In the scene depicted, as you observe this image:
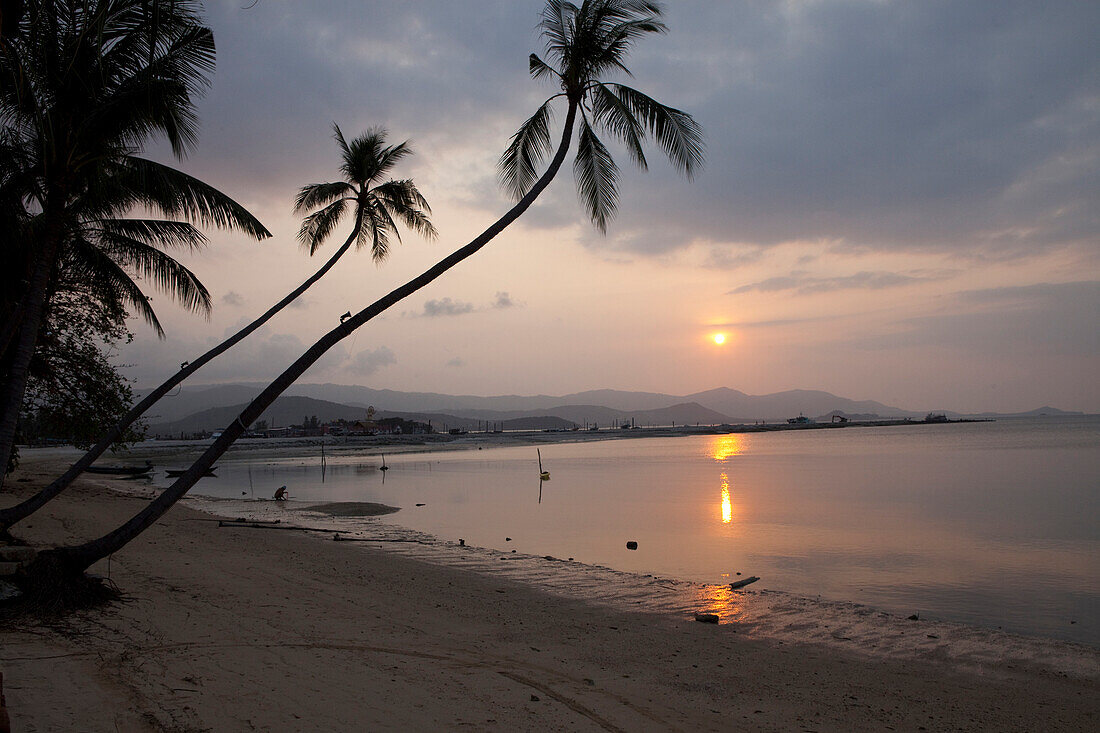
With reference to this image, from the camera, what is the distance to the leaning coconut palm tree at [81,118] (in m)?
6.95

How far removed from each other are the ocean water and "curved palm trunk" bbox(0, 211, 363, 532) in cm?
803

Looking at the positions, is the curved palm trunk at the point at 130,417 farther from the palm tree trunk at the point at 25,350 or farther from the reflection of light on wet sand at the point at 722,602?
the reflection of light on wet sand at the point at 722,602

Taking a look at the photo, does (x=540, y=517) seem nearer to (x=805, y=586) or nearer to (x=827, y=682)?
(x=805, y=586)

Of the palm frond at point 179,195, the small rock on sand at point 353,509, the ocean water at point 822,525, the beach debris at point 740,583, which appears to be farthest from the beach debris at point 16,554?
the small rock on sand at point 353,509

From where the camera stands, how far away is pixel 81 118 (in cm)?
766

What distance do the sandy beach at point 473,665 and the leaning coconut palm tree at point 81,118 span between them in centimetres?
283

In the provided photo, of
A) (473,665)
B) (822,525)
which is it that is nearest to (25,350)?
(473,665)

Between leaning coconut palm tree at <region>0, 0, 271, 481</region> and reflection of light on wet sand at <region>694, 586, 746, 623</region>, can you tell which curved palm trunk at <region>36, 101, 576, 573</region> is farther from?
reflection of light on wet sand at <region>694, 586, 746, 623</region>

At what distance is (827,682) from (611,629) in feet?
9.08

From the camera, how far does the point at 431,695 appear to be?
18.1 feet

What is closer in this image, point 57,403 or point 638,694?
point 638,694

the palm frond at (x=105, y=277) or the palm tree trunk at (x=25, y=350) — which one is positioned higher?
the palm frond at (x=105, y=277)

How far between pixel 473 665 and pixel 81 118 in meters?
7.66

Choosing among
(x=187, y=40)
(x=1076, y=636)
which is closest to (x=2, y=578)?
(x=187, y=40)
